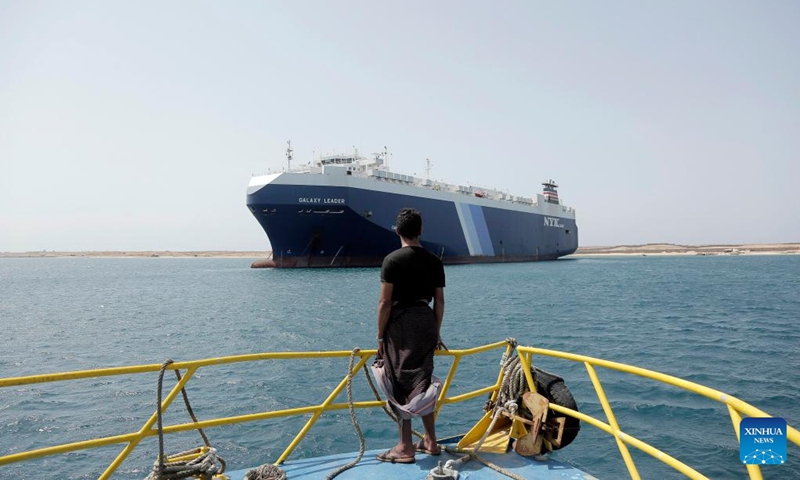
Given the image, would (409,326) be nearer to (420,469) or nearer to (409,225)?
(409,225)

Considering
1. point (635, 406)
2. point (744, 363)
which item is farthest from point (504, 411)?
point (744, 363)

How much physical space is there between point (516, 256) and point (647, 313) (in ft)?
136

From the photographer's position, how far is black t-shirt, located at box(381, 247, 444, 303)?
344cm

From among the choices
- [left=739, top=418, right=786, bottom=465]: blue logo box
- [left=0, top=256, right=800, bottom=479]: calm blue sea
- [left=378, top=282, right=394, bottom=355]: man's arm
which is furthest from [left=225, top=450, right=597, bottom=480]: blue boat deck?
[left=0, top=256, right=800, bottom=479]: calm blue sea

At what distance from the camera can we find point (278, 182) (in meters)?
38.9

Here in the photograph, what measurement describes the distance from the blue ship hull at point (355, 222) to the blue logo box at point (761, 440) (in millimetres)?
37856

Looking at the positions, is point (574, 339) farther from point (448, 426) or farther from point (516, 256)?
point (516, 256)

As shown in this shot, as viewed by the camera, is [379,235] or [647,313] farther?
[379,235]

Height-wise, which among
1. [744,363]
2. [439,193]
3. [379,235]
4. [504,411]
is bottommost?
[744,363]

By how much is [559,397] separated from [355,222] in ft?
121

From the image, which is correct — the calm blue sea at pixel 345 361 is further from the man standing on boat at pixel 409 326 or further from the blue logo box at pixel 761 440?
the blue logo box at pixel 761 440

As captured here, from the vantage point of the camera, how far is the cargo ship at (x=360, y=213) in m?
39.2

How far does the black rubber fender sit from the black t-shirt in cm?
143

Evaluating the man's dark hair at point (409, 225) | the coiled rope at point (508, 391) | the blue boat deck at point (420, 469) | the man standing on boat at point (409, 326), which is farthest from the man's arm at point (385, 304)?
the coiled rope at point (508, 391)
